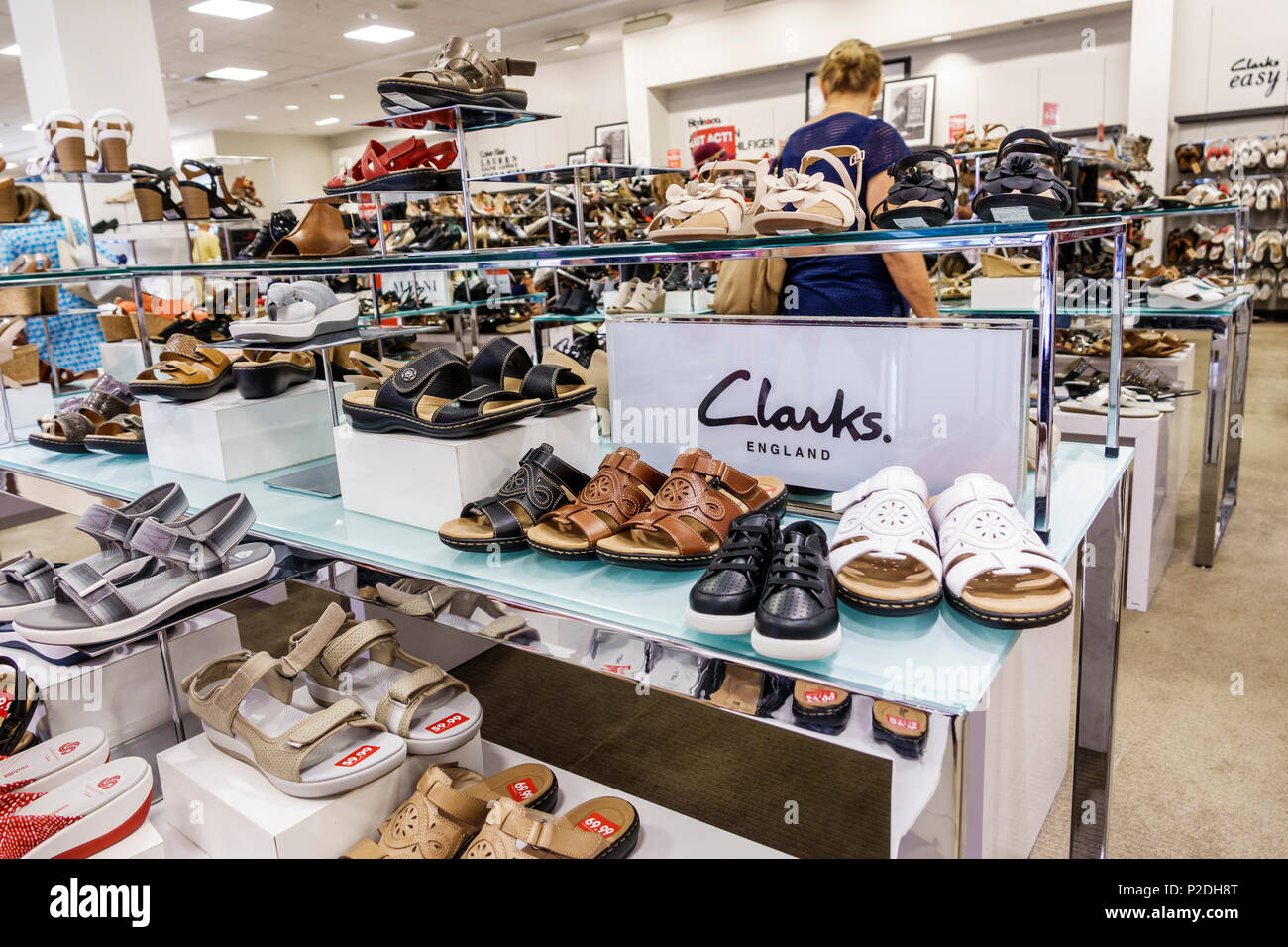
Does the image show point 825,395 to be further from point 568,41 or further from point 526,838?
point 568,41

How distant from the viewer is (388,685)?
165cm

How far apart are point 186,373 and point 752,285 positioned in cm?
151

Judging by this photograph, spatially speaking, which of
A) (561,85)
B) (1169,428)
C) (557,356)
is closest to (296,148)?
(561,85)

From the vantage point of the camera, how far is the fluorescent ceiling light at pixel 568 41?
1178cm

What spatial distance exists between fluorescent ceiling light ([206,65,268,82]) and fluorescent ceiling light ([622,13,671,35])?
5.73m

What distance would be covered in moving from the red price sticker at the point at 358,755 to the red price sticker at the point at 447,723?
123 millimetres

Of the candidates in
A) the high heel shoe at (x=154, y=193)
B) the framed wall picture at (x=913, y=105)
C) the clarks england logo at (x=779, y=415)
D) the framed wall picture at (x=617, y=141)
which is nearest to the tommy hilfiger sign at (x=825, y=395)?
the clarks england logo at (x=779, y=415)

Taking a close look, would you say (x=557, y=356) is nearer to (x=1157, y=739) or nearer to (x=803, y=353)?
(x=803, y=353)

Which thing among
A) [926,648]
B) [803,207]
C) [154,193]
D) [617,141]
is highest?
[617,141]

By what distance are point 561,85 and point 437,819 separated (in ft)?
47.1

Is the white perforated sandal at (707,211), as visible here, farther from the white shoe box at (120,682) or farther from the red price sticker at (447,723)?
the white shoe box at (120,682)

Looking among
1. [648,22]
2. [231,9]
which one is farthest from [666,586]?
[648,22]

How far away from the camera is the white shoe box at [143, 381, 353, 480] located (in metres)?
2.17

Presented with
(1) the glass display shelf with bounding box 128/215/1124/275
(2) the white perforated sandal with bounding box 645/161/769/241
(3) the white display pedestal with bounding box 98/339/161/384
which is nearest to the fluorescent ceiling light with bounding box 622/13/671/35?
(3) the white display pedestal with bounding box 98/339/161/384
